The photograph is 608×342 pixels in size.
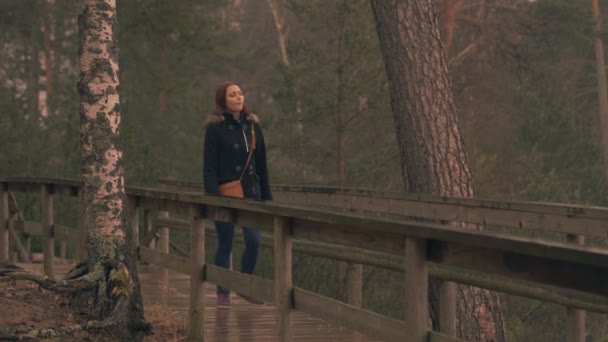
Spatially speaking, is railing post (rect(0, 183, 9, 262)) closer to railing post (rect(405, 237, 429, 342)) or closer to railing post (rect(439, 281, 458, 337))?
railing post (rect(439, 281, 458, 337))

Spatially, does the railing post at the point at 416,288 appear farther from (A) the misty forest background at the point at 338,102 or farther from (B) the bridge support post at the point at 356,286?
(A) the misty forest background at the point at 338,102

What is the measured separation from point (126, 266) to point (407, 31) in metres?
4.28

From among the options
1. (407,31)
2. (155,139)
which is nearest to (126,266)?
(407,31)

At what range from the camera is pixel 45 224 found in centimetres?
1177

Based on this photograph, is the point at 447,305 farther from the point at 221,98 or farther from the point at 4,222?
the point at 4,222

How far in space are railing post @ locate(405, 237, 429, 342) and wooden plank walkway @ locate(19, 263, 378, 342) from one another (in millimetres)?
3133

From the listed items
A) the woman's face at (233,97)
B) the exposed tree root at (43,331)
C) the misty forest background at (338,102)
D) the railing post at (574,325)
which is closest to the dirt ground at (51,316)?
the exposed tree root at (43,331)

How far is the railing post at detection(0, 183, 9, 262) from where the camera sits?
1277cm

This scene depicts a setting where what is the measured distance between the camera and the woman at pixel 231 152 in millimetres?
10078

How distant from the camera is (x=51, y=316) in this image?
9.07 meters

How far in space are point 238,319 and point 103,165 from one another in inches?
76.6

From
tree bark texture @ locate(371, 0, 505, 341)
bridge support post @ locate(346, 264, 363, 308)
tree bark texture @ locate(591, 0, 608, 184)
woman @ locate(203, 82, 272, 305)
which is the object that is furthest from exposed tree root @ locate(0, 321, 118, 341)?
tree bark texture @ locate(591, 0, 608, 184)

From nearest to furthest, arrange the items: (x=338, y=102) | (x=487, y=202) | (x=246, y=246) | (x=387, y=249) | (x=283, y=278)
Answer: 1. (x=387, y=249)
2. (x=283, y=278)
3. (x=487, y=202)
4. (x=246, y=246)
5. (x=338, y=102)

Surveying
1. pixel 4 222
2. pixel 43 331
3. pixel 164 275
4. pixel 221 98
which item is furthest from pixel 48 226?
pixel 43 331
